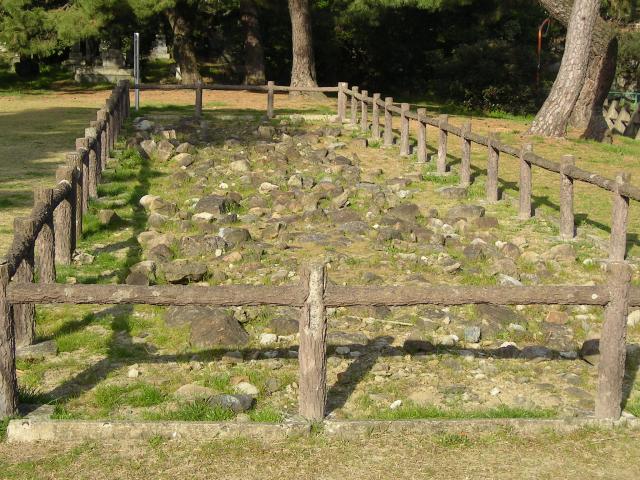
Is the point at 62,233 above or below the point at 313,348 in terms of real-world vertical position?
below

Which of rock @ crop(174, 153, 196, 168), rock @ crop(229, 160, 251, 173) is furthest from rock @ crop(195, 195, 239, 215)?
rock @ crop(174, 153, 196, 168)

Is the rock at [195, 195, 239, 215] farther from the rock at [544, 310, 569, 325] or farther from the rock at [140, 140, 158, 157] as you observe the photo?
the rock at [544, 310, 569, 325]

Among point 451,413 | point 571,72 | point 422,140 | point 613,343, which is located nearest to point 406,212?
point 422,140

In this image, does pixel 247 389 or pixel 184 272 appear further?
pixel 184 272

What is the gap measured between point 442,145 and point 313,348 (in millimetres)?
9537

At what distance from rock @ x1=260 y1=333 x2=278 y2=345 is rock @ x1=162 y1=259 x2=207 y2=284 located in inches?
65.7

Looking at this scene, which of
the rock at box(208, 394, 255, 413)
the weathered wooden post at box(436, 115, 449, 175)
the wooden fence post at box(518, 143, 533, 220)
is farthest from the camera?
the weathered wooden post at box(436, 115, 449, 175)

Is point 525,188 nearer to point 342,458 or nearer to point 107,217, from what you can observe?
point 107,217

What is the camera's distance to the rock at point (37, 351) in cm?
621

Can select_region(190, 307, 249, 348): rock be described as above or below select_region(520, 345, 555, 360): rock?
above

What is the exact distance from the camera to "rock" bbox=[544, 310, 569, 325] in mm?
7339

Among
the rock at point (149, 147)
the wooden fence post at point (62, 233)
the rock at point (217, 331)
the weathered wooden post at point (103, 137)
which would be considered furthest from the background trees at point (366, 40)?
the rock at point (217, 331)

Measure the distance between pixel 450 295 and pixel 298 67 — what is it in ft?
72.2

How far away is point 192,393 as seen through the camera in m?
5.64
